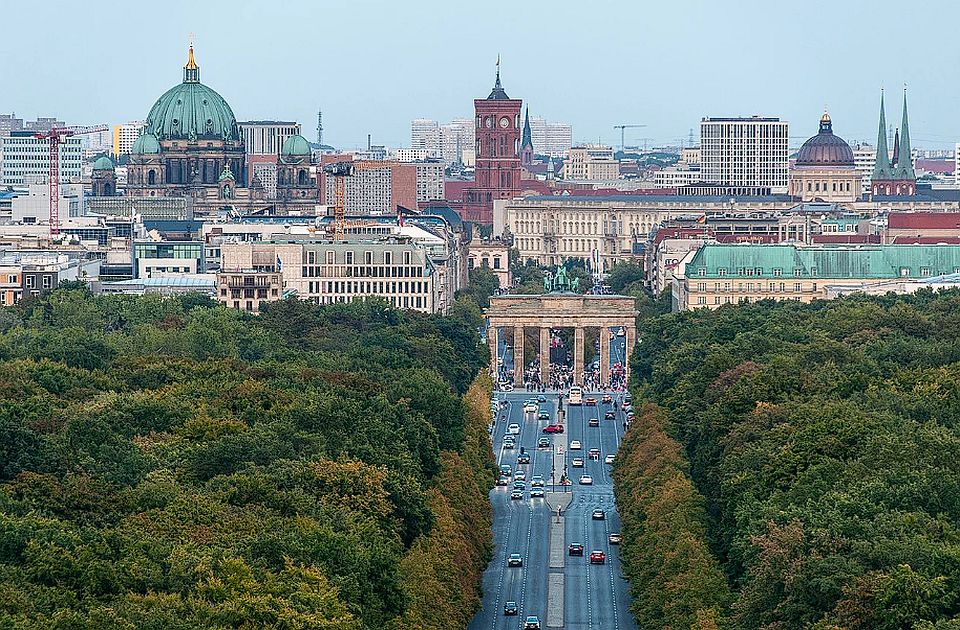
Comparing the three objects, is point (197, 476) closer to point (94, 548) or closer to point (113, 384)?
point (94, 548)

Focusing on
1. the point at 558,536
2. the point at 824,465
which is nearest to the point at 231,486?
the point at 824,465

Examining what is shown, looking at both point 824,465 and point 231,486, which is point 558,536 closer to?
point 824,465

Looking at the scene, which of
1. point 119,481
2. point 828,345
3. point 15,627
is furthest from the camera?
point 828,345

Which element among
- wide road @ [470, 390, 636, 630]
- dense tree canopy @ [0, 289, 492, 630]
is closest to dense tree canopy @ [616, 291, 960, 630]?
wide road @ [470, 390, 636, 630]

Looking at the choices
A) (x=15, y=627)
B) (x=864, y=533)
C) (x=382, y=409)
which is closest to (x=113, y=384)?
(x=382, y=409)

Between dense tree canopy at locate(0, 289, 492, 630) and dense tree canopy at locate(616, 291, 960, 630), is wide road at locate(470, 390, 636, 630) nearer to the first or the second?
dense tree canopy at locate(0, 289, 492, 630)

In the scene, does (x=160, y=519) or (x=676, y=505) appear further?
(x=676, y=505)
